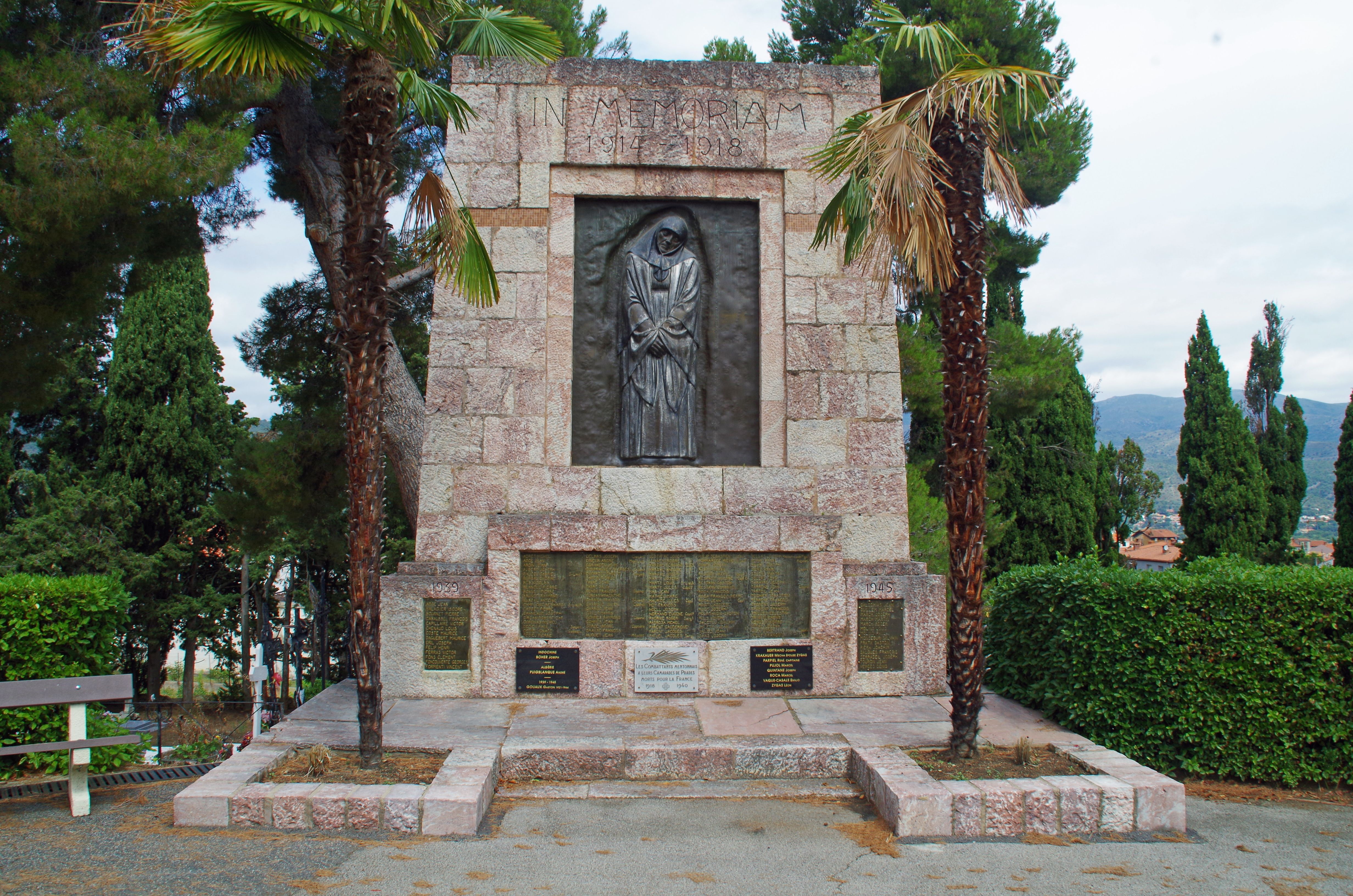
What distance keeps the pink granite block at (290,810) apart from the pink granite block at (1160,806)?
475 centimetres

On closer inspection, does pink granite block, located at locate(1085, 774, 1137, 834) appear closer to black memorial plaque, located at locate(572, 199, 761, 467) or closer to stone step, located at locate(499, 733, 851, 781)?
stone step, located at locate(499, 733, 851, 781)

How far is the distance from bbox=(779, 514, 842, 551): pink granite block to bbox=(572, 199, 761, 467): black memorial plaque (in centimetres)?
87

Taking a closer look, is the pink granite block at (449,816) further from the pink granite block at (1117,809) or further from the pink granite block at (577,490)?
the pink granite block at (1117,809)

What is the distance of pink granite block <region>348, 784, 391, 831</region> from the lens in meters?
5.07

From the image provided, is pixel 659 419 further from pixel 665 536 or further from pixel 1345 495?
pixel 1345 495

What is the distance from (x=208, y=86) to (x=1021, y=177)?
13.2 m

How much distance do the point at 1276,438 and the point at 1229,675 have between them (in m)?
18.2

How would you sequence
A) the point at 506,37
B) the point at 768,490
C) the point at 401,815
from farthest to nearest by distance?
the point at 768,490 → the point at 506,37 → the point at 401,815

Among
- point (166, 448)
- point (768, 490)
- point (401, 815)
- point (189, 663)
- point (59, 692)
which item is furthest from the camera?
point (189, 663)

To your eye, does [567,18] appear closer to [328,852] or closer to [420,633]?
[420,633]

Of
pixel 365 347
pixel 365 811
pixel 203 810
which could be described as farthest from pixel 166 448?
pixel 365 811

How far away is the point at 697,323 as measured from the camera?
27.9ft

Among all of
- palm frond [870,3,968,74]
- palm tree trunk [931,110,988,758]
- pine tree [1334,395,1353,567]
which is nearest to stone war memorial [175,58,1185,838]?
palm tree trunk [931,110,988,758]

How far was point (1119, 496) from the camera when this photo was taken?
2331cm
